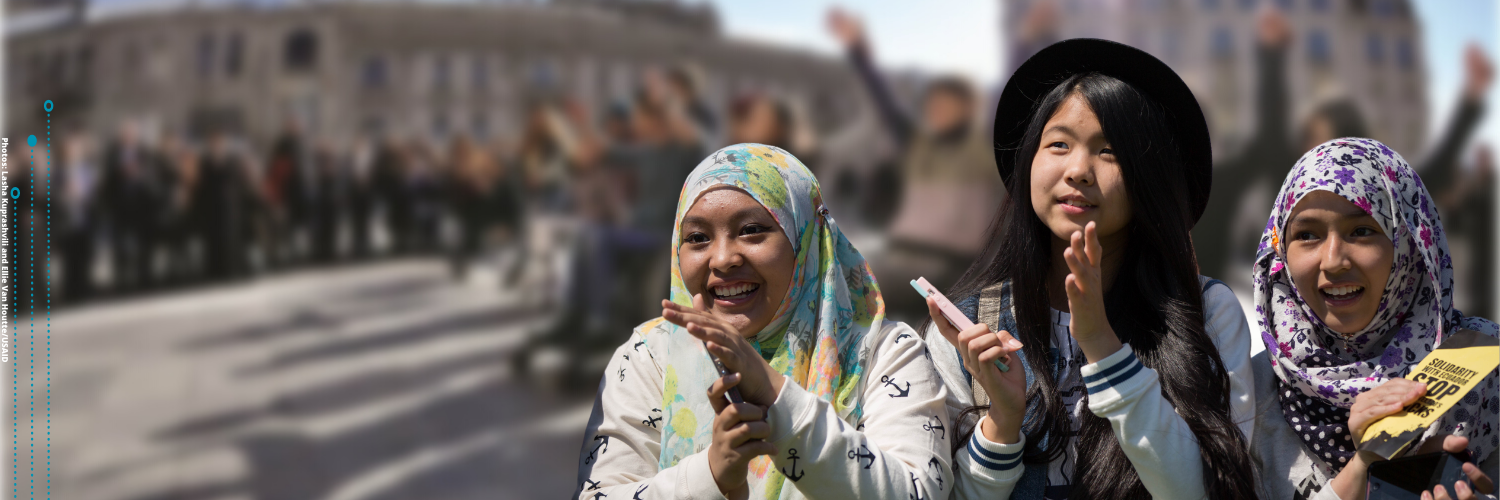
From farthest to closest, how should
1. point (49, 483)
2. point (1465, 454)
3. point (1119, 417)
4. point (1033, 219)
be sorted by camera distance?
1. point (49, 483)
2. point (1033, 219)
3. point (1465, 454)
4. point (1119, 417)

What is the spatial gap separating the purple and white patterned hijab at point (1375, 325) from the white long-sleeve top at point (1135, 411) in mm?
130

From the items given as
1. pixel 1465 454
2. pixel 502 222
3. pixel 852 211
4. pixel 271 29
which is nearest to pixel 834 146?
pixel 852 211

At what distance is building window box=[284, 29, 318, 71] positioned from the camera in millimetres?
5594

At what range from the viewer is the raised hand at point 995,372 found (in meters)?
1.87

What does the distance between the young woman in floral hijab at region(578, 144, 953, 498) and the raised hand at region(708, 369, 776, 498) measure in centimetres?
1

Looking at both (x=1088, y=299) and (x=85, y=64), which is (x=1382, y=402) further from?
(x=85, y=64)

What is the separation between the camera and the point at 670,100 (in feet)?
A: 18.6

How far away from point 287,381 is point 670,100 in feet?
7.91

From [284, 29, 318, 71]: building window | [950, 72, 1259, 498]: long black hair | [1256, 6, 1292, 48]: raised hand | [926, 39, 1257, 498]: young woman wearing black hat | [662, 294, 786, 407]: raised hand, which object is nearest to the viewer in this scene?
[662, 294, 786, 407]: raised hand

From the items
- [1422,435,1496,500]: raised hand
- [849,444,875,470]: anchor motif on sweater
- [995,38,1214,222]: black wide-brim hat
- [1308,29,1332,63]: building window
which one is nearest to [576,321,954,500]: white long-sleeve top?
[849,444,875,470]: anchor motif on sweater

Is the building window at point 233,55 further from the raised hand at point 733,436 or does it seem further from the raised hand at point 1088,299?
the raised hand at point 1088,299

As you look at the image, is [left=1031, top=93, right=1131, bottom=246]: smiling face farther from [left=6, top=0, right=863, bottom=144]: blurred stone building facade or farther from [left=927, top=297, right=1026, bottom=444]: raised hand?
[left=6, top=0, right=863, bottom=144]: blurred stone building facade

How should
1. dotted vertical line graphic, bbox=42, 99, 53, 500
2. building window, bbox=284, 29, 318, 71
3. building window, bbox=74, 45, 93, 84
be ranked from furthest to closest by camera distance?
1. building window, bbox=284, 29, 318, 71
2. building window, bbox=74, 45, 93, 84
3. dotted vertical line graphic, bbox=42, 99, 53, 500

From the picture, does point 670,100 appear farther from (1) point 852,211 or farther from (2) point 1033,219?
(2) point 1033,219
